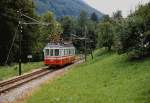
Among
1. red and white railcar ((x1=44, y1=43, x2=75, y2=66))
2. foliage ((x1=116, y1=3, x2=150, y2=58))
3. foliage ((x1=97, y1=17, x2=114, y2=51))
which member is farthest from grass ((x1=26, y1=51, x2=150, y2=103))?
foliage ((x1=97, y1=17, x2=114, y2=51))

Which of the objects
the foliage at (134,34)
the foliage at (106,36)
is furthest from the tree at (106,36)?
the foliage at (134,34)

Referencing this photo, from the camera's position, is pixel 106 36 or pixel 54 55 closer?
pixel 54 55

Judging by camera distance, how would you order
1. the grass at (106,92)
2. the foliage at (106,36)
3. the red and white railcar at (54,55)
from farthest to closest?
the foliage at (106,36)
the red and white railcar at (54,55)
the grass at (106,92)

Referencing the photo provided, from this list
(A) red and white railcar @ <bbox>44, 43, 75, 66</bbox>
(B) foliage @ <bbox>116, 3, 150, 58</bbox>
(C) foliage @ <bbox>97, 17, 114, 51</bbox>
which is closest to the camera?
(B) foliage @ <bbox>116, 3, 150, 58</bbox>

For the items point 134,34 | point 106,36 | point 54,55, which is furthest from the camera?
point 106,36

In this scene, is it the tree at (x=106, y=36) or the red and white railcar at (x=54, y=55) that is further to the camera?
the tree at (x=106, y=36)

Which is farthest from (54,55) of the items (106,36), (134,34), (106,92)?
(106,92)

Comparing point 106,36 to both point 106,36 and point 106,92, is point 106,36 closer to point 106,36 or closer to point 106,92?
point 106,36

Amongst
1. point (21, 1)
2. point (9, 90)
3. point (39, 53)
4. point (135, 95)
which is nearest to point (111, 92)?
point (135, 95)

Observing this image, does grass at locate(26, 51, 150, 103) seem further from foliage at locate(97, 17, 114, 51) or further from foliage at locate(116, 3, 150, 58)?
foliage at locate(97, 17, 114, 51)

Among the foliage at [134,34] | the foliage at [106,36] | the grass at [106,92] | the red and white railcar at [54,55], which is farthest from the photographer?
the foliage at [106,36]

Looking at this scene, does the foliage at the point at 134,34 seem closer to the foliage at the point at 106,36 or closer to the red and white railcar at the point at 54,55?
the red and white railcar at the point at 54,55

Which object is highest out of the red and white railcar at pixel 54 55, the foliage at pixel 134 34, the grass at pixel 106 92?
the foliage at pixel 134 34

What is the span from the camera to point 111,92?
18.9 meters
